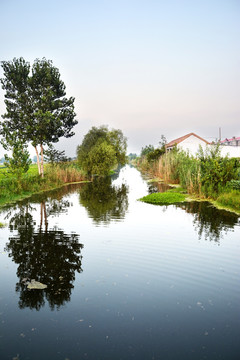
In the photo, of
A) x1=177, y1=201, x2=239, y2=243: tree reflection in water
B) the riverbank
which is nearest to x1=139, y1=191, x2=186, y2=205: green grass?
the riverbank

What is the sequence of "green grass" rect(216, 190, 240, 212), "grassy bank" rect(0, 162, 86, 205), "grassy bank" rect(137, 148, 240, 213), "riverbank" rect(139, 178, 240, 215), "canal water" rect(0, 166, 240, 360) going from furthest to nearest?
"grassy bank" rect(0, 162, 86, 205) → "grassy bank" rect(137, 148, 240, 213) → "riverbank" rect(139, 178, 240, 215) → "green grass" rect(216, 190, 240, 212) → "canal water" rect(0, 166, 240, 360)

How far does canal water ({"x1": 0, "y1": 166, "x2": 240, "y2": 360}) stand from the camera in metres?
3.94

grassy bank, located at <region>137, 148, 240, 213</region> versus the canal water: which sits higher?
grassy bank, located at <region>137, 148, 240, 213</region>

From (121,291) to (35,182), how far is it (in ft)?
59.5

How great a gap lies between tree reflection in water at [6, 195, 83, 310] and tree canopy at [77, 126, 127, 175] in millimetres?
24713

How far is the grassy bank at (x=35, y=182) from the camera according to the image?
699 inches

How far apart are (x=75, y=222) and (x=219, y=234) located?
5.65 meters

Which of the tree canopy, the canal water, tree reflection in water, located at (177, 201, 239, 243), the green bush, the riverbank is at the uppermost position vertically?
the tree canopy

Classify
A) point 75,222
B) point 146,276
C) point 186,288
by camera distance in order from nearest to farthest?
point 186,288 < point 146,276 < point 75,222

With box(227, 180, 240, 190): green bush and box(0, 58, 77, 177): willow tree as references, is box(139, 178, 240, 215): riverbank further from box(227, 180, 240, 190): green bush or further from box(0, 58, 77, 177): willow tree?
box(0, 58, 77, 177): willow tree

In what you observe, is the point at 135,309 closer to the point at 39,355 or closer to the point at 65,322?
the point at 65,322

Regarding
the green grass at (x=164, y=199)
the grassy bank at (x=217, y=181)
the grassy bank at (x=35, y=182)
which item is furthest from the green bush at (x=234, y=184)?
the grassy bank at (x=35, y=182)

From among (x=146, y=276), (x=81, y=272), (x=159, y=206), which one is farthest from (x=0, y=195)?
(x=146, y=276)

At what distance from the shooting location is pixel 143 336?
161 inches
